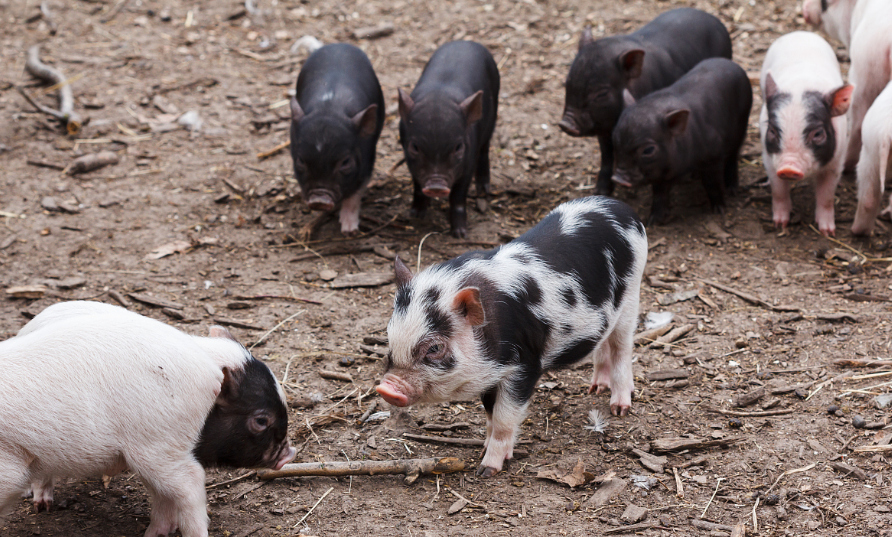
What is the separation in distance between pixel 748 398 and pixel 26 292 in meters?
5.03

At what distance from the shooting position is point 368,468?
14.2 ft

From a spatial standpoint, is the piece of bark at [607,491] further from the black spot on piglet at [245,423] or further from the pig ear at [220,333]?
the pig ear at [220,333]

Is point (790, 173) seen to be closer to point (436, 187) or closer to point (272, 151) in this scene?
point (436, 187)

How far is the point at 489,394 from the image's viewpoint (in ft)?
14.0

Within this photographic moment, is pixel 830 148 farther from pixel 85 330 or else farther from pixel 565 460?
pixel 85 330

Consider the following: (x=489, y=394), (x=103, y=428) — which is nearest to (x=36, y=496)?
(x=103, y=428)

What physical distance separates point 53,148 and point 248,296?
345 centimetres

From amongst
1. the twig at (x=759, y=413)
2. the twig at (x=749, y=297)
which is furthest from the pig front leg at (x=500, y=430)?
the twig at (x=749, y=297)

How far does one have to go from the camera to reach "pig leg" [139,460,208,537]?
11.6 ft

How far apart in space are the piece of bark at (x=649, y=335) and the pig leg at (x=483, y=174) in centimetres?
251

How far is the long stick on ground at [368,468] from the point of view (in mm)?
4305

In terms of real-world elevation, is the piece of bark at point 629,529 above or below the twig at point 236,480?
above

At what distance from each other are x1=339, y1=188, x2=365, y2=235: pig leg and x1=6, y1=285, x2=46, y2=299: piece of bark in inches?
97.2

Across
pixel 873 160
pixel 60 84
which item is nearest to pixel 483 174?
pixel 873 160
